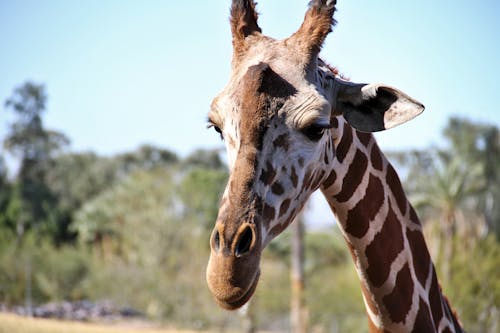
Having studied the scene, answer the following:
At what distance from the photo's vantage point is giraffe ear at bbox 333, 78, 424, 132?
404cm

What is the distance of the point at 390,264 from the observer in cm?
440

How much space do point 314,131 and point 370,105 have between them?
0.57 meters

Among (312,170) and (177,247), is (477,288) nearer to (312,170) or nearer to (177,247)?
(177,247)

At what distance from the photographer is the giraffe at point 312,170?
336 cm

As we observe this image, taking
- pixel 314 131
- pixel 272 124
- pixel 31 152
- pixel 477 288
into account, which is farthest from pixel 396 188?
pixel 31 152

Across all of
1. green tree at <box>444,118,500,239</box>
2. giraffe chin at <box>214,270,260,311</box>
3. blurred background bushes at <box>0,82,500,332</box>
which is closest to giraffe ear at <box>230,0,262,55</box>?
giraffe chin at <box>214,270,260,311</box>

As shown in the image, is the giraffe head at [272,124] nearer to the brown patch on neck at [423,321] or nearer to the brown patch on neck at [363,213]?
the brown patch on neck at [363,213]

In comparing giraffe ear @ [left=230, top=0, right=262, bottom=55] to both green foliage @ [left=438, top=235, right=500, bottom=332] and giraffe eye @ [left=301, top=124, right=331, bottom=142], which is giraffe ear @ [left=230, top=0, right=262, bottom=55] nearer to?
giraffe eye @ [left=301, top=124, right=331, bottom=142]

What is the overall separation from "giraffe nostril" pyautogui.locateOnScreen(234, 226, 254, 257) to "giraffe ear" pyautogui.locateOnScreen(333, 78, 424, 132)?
1193mm

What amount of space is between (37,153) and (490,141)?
46627 millimetres

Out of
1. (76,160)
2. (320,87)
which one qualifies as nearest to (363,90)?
(320,87)

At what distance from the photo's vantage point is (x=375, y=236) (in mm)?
4379

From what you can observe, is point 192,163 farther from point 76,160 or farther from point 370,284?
point 370,284

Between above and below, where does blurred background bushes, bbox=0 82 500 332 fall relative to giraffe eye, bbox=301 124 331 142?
below
